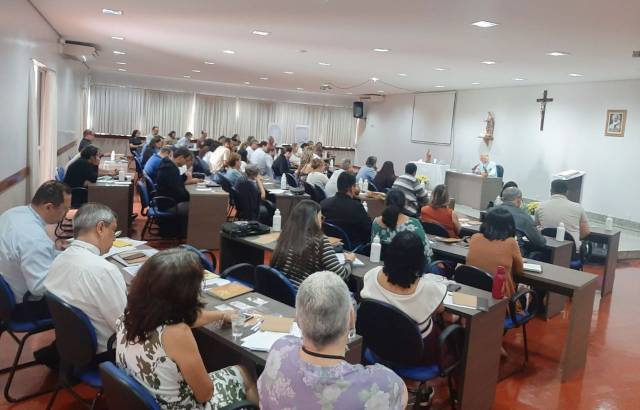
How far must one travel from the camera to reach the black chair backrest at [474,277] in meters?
3.55

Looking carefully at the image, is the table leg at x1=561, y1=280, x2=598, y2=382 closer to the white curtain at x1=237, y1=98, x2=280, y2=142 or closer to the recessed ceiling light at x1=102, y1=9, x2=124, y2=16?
the recessed ceiling light at x1=102, y1=9, x2=124, y2=16

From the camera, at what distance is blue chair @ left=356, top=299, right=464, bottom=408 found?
8.57 ft

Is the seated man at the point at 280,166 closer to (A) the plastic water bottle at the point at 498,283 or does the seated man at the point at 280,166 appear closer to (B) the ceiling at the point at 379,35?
(B) the ceiling at the point at 379,35

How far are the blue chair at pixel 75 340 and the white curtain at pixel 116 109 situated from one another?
14.9 metres

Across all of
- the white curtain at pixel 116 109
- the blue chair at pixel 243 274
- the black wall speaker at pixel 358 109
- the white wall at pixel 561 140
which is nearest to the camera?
the blue chair at pixel 243 274

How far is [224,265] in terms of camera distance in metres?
4.62

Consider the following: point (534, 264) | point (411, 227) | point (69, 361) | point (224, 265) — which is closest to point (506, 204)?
point (534, 264)

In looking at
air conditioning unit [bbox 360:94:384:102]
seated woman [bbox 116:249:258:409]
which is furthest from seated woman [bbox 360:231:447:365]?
air conditioning unit [bbox 360:94:384:102]

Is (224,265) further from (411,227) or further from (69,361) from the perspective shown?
(69,361)

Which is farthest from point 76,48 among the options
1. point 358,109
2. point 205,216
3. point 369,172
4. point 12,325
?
point 358,109

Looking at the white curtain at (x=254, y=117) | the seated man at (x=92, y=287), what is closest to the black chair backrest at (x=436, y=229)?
the seated man at (x=92, y=287)

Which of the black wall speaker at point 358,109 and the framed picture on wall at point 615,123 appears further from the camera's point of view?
the black wall speaker at point 358,109

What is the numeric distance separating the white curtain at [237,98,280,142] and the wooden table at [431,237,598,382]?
14.8 m

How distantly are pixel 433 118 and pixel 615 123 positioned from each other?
575cm
